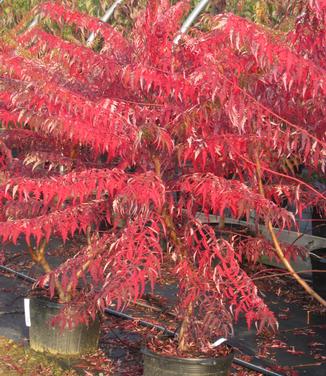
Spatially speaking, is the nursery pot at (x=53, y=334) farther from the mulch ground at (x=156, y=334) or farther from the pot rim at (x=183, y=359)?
the pot rim at (x=183, y=359)

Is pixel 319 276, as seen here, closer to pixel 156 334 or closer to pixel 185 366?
pixel 156 334

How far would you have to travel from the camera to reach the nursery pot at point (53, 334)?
19.3ft

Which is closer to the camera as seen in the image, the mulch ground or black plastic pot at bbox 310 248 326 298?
the mulch ground

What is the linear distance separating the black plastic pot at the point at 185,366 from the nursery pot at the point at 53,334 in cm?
158

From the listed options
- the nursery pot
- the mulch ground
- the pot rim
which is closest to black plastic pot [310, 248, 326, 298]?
the mulch ground

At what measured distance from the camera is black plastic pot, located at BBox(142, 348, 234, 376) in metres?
4.25

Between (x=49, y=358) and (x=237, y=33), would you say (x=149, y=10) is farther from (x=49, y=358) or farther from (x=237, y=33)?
(x=49, y=358)

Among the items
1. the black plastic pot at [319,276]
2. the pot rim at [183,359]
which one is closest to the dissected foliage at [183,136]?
the pot rim at [183,359]

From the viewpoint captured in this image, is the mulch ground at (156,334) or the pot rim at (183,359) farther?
the mulch ground at (156,334)

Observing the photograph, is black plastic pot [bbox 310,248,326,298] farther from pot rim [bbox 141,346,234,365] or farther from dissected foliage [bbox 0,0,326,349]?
pot rim [bbox 141,346,234,365]

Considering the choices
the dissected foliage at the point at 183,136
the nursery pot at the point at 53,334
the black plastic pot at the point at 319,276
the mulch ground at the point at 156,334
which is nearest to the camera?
the dissected foliage at the point at 183,136

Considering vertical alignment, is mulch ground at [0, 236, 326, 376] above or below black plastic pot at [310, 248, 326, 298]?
below

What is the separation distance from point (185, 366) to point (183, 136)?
4.48 ft

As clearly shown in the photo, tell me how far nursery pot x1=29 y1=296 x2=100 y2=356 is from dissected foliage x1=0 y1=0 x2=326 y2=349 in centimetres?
140
